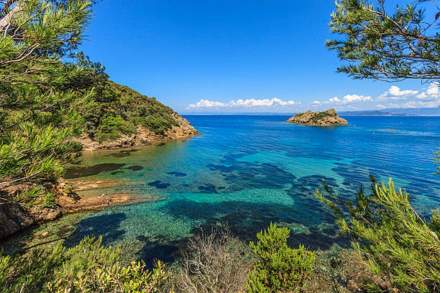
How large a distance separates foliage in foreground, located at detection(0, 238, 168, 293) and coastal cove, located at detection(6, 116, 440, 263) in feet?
21.5

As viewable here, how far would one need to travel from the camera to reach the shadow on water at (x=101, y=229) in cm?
1362

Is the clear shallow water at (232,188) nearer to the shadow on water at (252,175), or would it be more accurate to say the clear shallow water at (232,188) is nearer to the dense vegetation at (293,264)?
the shadow on water at (252,175)

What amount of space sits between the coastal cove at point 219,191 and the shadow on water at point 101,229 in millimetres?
63

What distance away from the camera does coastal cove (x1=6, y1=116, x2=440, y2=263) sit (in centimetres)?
1445

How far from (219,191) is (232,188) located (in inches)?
67.6

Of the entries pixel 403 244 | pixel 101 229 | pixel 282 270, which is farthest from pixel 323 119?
pixel 403 244

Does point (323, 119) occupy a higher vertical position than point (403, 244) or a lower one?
higher

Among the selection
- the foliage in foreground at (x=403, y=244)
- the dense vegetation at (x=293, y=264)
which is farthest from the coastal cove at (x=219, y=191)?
the foliage in foreground at (x=403, y=244)

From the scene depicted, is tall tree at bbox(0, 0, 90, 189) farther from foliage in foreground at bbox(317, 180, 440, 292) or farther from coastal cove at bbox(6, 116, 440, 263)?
coastal cove at bbox(6, 116, 440, 263)

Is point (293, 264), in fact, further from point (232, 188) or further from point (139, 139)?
point (139, 139)

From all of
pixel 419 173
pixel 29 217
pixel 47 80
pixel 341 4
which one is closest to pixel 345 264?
pixel 341 4

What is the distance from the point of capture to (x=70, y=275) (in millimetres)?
5441

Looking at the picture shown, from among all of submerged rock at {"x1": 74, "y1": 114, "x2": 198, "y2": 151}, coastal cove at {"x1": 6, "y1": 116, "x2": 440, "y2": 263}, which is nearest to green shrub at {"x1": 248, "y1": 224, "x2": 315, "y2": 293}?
coastal cove at {"x1": 6, "y1": 116, "x2": 440, "y2": 263}

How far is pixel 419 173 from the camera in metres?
28.1
